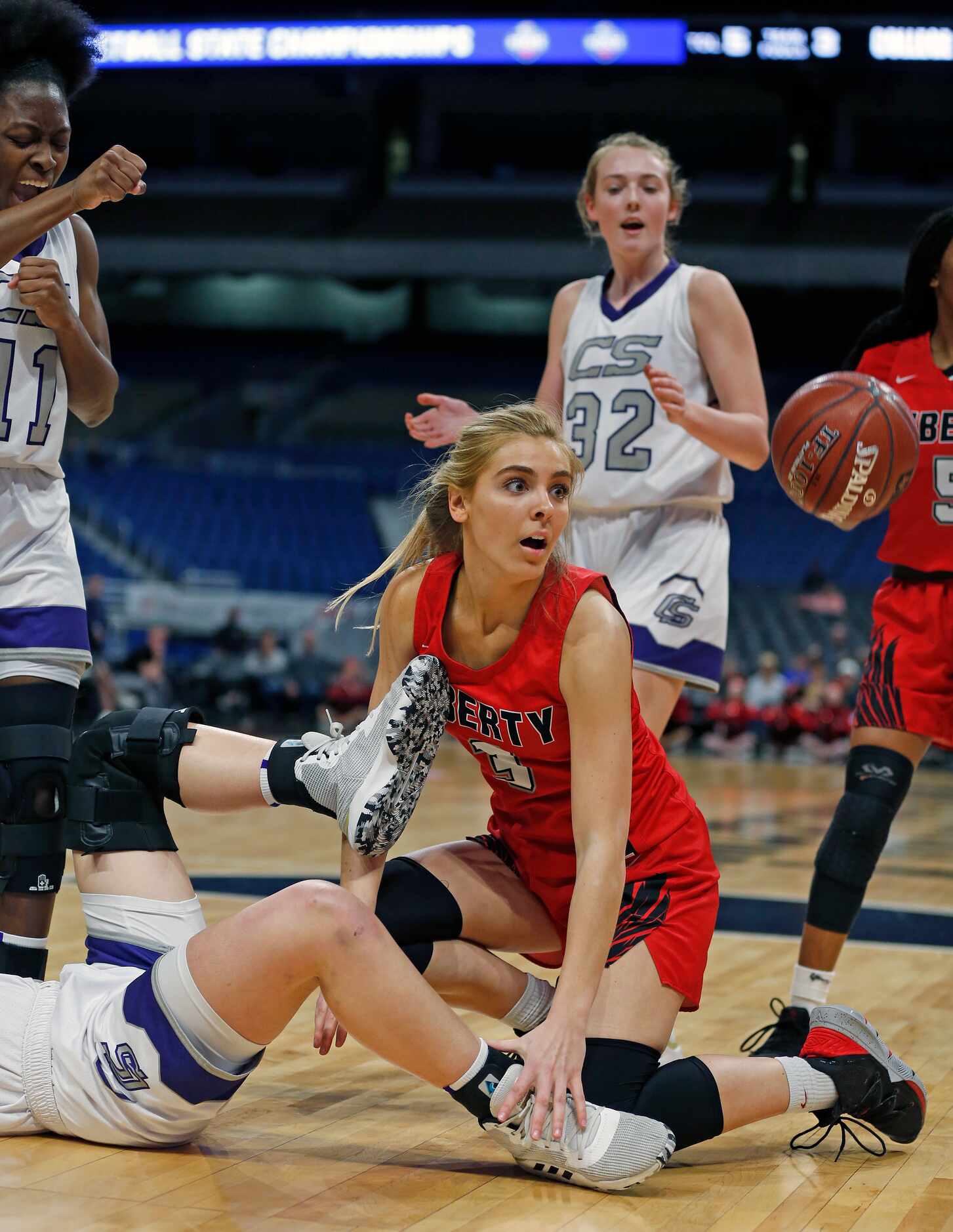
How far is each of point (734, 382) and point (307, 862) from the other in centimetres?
343

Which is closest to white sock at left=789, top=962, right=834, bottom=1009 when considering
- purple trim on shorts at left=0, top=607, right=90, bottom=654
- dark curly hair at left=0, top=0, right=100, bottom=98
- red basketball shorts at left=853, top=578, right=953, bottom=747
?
red basketball shorts at left=853, top=578, right=953, bottom=747

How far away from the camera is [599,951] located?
254 cm

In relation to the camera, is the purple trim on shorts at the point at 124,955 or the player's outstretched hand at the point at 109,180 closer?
the purple trim on shorts at the point at 124,955

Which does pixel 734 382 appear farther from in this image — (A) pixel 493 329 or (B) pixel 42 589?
(A) pixel 493 329

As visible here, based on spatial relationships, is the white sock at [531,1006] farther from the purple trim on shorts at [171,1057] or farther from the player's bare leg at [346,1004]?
the purple trim on shorts at [171,1057]

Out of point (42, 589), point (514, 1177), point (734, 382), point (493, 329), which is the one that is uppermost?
point (493, 329)

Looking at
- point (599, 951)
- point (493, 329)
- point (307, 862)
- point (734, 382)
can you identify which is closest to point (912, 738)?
point (734, 382)

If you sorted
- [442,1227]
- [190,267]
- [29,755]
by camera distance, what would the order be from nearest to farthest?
[442,1227] → [29,755] → [190,267]

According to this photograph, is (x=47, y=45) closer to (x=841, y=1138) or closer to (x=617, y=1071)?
(x=617, y=1071)

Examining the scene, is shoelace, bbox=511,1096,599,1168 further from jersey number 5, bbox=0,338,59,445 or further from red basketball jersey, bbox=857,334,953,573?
red basketball jersey, bbox=857,334,953,573

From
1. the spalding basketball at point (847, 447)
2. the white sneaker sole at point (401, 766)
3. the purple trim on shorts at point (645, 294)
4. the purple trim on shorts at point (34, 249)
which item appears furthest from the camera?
the purple trim on shorts at point (645, 294)

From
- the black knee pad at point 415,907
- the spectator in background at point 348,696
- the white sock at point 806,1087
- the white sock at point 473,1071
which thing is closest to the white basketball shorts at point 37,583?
the black knee pad at point 415,907

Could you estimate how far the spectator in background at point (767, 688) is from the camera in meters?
15.1

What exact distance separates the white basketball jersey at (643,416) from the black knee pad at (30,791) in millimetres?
1542
